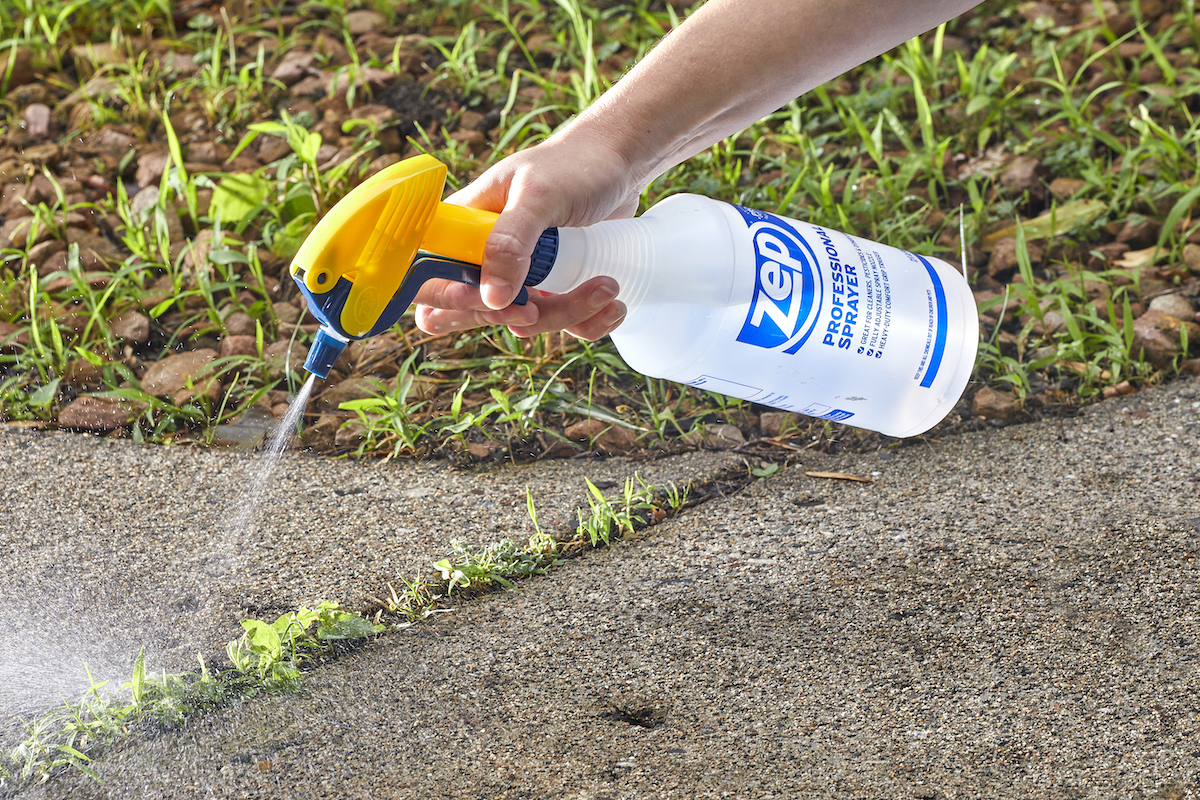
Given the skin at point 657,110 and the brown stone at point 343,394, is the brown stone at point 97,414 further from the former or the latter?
the skin at point 657,110

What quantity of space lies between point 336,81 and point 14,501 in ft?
4.98

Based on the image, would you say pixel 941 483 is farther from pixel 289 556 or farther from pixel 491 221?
pixel 289 556

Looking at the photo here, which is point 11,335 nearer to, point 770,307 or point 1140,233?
point 770,307

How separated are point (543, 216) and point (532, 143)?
143cm

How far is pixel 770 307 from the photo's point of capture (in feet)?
4.85

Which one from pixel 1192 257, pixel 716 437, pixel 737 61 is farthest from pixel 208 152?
pixel 1192 257

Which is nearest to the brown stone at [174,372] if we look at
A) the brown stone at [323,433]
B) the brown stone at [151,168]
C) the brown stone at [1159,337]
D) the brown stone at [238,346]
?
the brown stone at [238,346]

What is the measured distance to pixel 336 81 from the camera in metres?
2.89

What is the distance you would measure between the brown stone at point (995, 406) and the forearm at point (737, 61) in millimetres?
887

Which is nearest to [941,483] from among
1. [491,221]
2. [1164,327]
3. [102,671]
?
[1164,327]

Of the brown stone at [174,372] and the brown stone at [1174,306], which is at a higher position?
the brown stone at [174,372]

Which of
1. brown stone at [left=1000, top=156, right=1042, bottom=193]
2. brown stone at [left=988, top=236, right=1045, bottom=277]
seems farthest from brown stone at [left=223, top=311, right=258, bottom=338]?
brown stone at [left=1000, top=156, right=1042, bottom=193]

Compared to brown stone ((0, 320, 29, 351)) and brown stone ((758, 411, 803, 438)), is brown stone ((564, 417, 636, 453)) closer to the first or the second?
brown stone ((758, 411, 803, 438))

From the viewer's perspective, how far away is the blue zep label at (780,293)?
4.84ft
